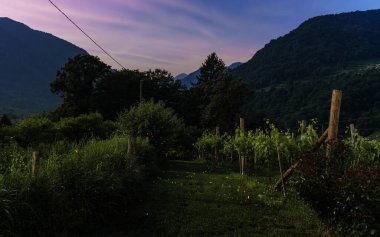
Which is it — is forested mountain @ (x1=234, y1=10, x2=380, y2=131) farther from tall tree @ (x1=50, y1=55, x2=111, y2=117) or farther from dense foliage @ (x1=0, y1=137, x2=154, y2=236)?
dense foliage @ (x1=0, y1=137, x2=154, y2=236)

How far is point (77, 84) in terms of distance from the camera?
5388 cm

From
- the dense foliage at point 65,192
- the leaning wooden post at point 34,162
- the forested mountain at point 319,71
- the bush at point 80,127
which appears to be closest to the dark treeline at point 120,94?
the forested mountain at point 319,71

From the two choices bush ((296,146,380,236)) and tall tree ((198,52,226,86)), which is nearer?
bush ((296,146,380,236))

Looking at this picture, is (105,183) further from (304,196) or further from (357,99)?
(357,99)

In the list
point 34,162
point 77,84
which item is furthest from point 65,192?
point 77,84

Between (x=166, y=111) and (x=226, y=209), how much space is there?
15.1m

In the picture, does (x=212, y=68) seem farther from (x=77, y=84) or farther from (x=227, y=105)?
(x=77, y=84)

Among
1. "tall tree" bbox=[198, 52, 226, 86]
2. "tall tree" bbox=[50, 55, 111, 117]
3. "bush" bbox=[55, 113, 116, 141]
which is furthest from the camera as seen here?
"tall tree" bbox=[198, 52, 226, 86]

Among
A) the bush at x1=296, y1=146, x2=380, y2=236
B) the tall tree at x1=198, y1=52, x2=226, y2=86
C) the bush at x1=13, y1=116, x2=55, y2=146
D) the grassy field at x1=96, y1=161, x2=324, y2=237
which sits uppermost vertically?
the tall tree at x1=198, y1=52, x2=226, y2=86

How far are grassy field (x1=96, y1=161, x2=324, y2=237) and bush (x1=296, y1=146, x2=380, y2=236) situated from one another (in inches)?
46.0

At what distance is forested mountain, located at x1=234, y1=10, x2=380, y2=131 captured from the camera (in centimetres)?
7447

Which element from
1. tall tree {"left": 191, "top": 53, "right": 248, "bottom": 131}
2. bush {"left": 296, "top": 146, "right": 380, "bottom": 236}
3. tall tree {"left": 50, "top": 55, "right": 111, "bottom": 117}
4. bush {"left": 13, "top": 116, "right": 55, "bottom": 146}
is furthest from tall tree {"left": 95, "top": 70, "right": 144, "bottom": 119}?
bush {"left": 296, "top": 146, "right": 380, "bottom": 236}

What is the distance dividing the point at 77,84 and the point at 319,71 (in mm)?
95161

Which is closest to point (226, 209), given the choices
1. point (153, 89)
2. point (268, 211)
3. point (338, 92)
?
point (268, 211)
